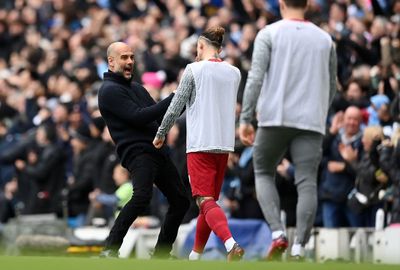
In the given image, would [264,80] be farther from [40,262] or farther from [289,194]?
[289,194]

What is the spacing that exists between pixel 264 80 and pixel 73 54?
16.0 meters

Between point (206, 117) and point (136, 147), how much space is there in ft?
2.64

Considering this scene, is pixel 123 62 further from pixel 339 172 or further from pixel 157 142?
pixel 339 172

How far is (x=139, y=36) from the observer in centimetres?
2617

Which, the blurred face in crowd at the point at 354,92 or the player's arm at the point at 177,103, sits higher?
the player's arm at the point at 177,103

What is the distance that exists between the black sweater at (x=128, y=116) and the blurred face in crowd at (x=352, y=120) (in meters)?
4.44

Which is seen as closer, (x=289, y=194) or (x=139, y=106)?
(x=139, y=106)

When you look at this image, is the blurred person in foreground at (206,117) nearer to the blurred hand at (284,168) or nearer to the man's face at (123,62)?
the man's face at (123,62)

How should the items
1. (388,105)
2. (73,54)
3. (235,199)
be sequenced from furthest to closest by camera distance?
(73,54)
(235,199)
(388,105)

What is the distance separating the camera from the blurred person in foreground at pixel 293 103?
12.8 metres

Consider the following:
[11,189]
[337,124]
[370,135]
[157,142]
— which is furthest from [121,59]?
[11,189]

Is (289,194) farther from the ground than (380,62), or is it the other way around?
(380,62)

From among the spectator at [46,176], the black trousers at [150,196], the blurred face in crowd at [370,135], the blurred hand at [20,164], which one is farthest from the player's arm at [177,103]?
the blurred hand at [20,164]

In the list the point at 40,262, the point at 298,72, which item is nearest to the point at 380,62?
the point at 298,72
